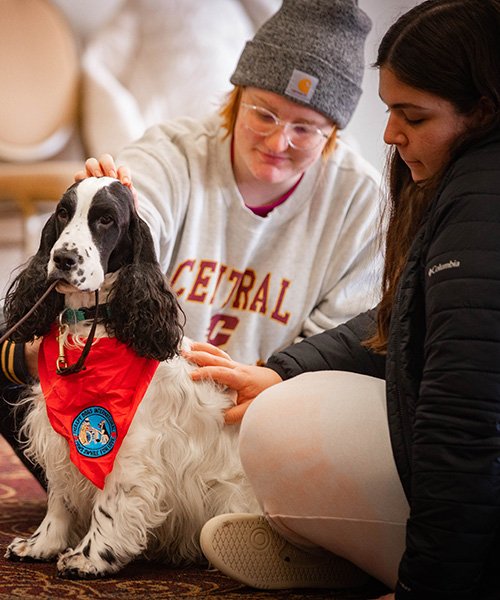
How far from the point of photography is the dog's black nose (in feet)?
5.49

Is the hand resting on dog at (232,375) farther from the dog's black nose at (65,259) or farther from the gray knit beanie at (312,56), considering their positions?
the gray knit beanie at (312,56)

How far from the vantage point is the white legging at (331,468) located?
1.57 meters

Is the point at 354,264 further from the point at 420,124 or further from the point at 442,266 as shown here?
the point at 442,266

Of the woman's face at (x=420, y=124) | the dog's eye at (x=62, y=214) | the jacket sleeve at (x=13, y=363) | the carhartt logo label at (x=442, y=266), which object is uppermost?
the woman's face at (x=420, y=124)

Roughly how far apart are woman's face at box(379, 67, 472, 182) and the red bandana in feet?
2.19

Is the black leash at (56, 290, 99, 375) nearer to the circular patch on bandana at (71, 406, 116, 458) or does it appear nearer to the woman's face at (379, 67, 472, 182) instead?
the circular patch on bandana at (71, 406, 116, 458)

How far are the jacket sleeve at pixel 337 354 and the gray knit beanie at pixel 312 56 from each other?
0.63m

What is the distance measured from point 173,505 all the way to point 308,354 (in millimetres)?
439

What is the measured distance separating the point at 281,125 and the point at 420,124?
880mm

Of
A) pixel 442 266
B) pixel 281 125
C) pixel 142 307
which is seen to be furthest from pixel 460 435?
pixel 281 125

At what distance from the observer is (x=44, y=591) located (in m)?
1.62

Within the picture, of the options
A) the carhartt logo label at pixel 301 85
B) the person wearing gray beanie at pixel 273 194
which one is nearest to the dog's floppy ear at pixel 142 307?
the person wearing gray beanie at pixel 273 194

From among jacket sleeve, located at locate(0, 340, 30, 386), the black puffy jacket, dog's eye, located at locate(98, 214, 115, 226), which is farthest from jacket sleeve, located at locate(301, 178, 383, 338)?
the black puffy jacket

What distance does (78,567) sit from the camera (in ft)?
5.73
